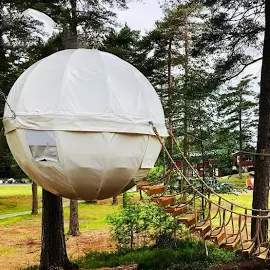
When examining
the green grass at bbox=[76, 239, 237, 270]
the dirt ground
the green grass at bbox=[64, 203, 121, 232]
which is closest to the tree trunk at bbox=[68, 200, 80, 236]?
the dirt ground

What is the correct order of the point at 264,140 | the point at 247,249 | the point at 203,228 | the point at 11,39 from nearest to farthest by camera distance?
the point at 203,228
the point at 247,249
the point at 264,140
the point at 11,39

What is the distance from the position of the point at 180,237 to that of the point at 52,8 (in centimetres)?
575

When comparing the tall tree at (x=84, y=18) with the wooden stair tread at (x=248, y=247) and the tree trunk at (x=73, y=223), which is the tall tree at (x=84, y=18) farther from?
the wooden stair tread at (x=248, y=247)

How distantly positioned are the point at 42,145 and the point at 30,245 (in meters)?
7.70

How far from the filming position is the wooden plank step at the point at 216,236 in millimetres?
4348

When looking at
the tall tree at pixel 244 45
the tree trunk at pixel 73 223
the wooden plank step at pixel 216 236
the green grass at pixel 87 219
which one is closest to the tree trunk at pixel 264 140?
the tall tree at pixel 244 45

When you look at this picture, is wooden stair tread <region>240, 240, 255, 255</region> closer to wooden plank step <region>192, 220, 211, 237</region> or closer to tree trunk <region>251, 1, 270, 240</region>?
wooden plank step <region>192, 220, 211, 237</region>

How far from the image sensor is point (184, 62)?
13805mm

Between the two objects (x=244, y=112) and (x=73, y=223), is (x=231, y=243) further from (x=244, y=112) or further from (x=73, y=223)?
(x=244, y=112)

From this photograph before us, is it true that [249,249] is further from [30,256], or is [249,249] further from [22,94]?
[30,256]

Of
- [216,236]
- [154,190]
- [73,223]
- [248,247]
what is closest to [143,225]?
[73,223]

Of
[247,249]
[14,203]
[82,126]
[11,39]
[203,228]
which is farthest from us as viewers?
[14,203]

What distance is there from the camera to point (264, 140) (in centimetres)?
667

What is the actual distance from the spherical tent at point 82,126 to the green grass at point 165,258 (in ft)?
12.3
